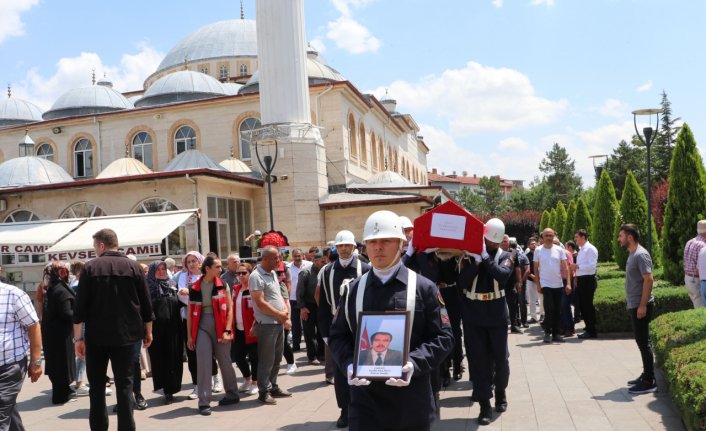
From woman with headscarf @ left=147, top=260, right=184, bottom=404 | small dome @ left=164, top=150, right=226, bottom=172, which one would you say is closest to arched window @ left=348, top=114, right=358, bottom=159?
small dome @ left=164, top=150, right=226, bottom=172

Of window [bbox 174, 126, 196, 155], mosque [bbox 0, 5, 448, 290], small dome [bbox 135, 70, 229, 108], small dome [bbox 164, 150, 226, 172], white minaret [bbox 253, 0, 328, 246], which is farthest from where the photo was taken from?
small dome [bbox 135, 70, 229, 108]

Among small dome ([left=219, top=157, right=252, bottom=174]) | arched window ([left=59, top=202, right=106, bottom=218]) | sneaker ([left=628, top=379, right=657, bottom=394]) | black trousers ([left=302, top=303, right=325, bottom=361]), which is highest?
small dome ([left=219, top=157, right=252, bottom=174])

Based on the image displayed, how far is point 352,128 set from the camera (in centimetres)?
4231

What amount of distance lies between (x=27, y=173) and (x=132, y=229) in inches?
672

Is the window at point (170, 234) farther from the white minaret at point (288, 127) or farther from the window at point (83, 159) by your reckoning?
the window at point (83, 159)

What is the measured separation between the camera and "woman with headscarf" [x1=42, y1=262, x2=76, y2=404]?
9.39 meters

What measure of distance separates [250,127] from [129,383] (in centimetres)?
3344

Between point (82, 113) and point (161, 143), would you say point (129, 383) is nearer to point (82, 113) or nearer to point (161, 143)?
point (161, 143)

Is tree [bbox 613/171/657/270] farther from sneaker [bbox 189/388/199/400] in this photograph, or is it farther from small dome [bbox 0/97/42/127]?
small dome [bbox 0/97/42/127]

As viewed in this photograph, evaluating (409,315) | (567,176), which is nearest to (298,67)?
(409,315)

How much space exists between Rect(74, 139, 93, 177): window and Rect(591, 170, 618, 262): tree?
31270mm

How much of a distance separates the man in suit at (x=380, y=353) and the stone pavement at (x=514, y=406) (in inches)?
138

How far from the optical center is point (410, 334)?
364 cm

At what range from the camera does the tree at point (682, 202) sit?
14102 millimetres
